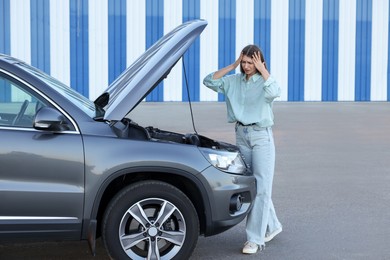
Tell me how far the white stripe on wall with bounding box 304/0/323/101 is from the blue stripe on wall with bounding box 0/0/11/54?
9.87 metres

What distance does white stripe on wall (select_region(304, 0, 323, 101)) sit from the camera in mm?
22344

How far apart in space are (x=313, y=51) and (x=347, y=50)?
4.17ft

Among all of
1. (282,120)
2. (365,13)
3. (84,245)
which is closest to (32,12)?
(282,120)

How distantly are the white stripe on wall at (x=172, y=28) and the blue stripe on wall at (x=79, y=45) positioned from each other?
2612 mm

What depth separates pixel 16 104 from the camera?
4.66 m

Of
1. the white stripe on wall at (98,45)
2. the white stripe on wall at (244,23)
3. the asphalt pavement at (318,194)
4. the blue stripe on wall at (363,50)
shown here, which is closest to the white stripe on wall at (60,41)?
the white stripe on wall at (98,45)

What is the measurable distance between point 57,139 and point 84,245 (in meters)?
1.42

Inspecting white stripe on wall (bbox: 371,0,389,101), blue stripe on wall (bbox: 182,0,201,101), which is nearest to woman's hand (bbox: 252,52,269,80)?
blue stripe on wall (bbox: 182,0,201,101)

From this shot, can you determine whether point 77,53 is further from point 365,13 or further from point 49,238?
point 49,238

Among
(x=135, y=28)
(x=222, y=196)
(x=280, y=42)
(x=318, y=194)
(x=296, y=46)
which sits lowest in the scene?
(x=318, y=194)

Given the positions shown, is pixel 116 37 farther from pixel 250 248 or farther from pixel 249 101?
pixel 250 248

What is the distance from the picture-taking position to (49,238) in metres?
4.42

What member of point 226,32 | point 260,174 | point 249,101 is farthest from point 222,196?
point 226,32

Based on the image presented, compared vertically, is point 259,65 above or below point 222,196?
above
